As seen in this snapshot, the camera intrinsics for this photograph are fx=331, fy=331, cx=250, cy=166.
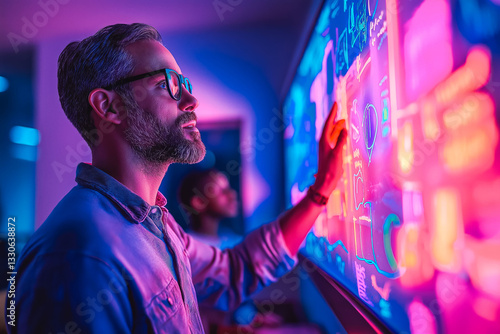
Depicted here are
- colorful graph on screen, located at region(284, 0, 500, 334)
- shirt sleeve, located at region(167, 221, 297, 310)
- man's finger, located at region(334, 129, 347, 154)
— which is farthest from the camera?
shirt sleeve, located at region(167, 221, 297, 310)

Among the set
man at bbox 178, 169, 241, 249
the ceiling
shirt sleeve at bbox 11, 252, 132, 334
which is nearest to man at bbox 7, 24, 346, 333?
shirt sleeve at bbox 11, 252, 132, 334

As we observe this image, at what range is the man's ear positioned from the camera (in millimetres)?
998

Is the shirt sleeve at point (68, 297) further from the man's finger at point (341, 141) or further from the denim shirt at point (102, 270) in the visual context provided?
the man's finger at point (341, 141)

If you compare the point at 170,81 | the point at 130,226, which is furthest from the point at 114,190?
the point at 170,81

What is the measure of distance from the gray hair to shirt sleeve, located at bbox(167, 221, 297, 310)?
1.91 ft

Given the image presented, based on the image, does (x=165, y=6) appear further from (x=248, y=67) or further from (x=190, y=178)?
(x=190, y=178)

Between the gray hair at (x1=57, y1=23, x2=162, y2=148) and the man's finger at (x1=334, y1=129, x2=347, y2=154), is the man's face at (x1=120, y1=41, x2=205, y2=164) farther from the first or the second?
the man's finger at (x1=334, y1=129, x2=347, y2=154)

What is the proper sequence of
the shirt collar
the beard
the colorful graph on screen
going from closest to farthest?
the colorful graph on screen → the shirt collar → the beard

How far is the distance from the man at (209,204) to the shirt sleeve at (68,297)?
1854 mm

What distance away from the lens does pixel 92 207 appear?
2.56ft

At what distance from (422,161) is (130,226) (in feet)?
2.25

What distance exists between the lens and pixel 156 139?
1014 mm

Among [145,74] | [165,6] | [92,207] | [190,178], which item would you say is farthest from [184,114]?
[165,6]

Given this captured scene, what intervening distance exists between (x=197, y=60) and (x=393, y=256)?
2.81 m
